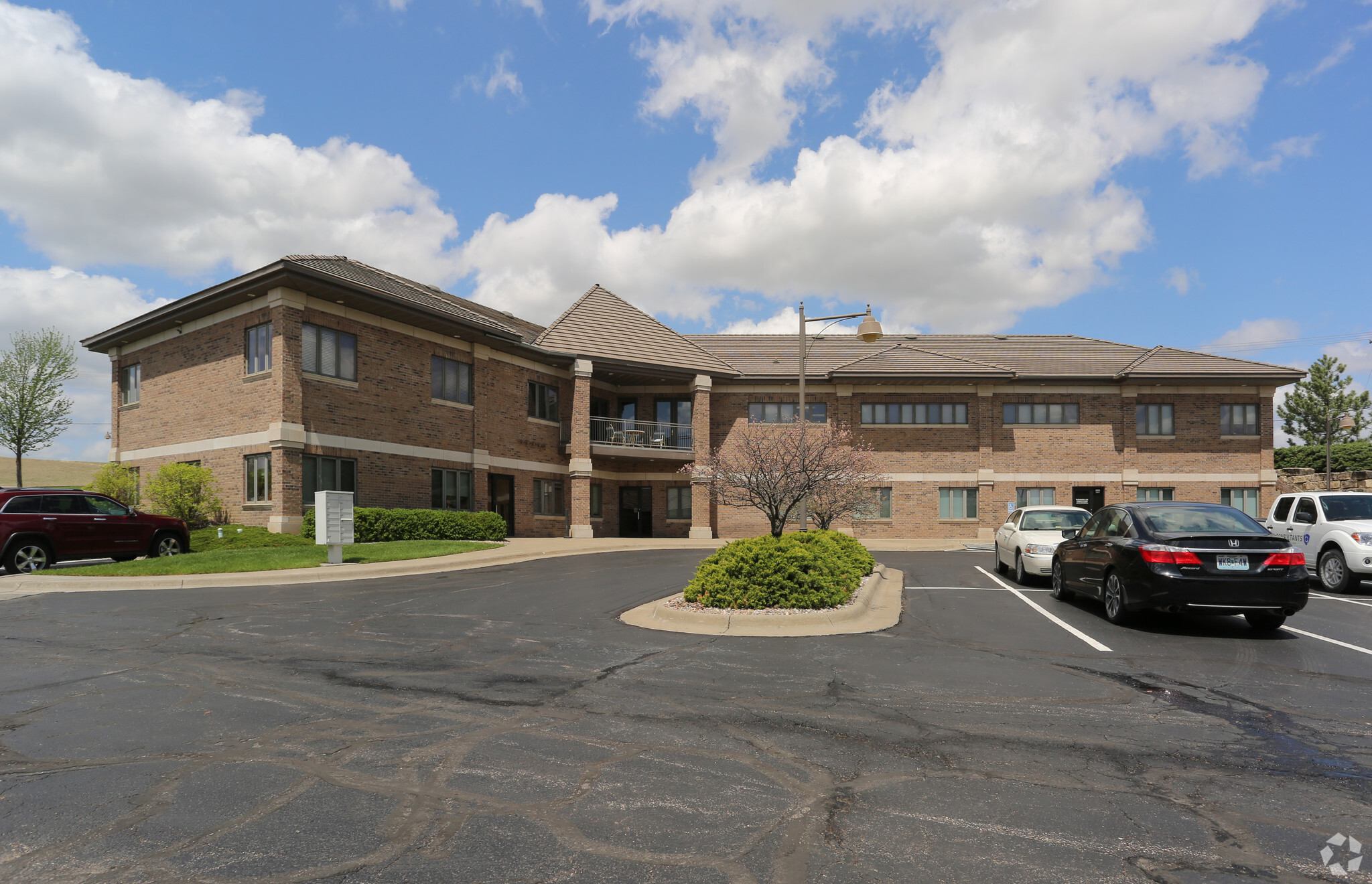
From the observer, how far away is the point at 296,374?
71.4ft

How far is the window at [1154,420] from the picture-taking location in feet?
118

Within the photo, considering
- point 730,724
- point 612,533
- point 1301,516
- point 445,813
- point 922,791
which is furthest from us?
point 612,533

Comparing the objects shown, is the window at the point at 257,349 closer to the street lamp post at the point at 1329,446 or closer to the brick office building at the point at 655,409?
the brick office building at the point at 655,409

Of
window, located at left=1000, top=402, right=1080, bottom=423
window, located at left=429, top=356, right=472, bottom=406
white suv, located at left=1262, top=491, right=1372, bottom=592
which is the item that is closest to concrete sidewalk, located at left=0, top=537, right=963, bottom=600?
window, located at left=429, top=356, right=472, bottom=406

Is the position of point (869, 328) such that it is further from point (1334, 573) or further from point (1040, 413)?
point (1040, 413)

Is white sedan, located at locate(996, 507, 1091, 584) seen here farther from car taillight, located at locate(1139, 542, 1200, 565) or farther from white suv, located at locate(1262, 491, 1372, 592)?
car taillight, located at locate(1139, 542, 1200, 565)

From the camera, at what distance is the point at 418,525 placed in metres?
23.0

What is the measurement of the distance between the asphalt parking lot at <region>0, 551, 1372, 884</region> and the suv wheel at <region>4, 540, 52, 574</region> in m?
8.92

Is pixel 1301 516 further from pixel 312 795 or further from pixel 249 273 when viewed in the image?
pixel 249 273

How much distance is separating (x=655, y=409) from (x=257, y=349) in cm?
1769

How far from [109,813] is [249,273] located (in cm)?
2034

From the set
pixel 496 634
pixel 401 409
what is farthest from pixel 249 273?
pixel 496 634

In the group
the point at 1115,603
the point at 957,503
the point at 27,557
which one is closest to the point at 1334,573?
the point at 1115,603

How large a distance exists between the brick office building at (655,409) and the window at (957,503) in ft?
0.21
